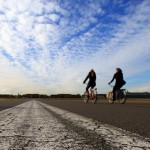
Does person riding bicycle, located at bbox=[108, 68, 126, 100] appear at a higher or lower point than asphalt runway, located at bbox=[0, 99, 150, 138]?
higher

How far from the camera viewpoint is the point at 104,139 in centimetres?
322

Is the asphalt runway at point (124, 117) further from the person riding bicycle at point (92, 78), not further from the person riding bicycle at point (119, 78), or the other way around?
the person riding bicycle at point (92, 78)

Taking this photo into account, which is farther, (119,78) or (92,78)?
(92,78)

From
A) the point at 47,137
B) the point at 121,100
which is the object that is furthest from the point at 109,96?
the point at 47,137

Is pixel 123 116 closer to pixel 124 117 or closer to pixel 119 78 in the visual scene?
pixel 124 117

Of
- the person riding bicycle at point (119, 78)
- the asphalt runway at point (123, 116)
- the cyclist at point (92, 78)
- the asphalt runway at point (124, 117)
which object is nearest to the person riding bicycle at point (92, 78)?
the cyclist at point (92, 78)

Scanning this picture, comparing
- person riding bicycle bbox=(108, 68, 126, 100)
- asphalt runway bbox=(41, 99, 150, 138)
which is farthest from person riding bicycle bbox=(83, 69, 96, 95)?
asphalt runway bbox=(41, 99, 150, 138)

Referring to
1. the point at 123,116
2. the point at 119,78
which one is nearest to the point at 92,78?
the point at 119,78

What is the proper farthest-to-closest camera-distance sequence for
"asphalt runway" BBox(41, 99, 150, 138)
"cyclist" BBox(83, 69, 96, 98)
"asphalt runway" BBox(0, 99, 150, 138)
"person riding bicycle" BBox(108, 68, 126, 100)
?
"cyclist" BBox(83, 69, 96, 98), "person riding bicycle" BBox(108, 68, 126, 100), "asphalt runway" BBox(0, 99, 150, 138), "asphalt runway" BBox(41, 99, 150, 138)

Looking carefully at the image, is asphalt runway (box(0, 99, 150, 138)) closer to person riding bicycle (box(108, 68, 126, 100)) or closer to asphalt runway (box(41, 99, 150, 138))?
asphalt runway (box(41, 99, 150, 138))

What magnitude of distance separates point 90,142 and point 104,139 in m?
0.27

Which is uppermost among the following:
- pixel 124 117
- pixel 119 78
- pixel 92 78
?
pixel 92 78

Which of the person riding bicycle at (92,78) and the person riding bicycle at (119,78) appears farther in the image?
the person riding bicycle at (92,78)

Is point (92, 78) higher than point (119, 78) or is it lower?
higher
